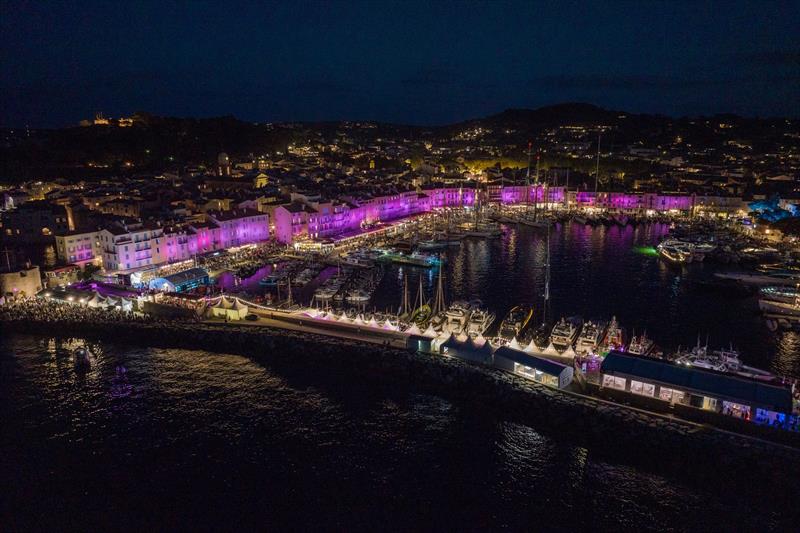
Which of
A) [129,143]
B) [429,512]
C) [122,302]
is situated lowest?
[429,512]

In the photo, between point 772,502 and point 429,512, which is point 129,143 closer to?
point 429,512

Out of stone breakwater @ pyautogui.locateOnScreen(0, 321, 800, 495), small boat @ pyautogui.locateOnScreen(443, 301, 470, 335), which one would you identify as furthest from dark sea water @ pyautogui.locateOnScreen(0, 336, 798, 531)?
small boat @ pyautogui.locateOnScreen(443, 301, 470, 335)

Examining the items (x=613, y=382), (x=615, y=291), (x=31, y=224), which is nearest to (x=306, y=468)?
(x=613, y=382)

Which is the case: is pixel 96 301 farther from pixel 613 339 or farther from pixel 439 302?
pixel 613 339

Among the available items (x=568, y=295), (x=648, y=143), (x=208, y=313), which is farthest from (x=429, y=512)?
(x=648, y=143)

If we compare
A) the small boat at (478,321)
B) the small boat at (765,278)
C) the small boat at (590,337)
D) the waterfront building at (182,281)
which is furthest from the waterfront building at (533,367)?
the small boat at (765,278)
